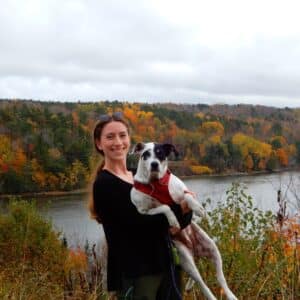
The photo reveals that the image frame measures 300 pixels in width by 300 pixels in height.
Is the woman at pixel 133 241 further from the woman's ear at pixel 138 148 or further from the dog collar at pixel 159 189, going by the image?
the woman's ear at pixel 138 148

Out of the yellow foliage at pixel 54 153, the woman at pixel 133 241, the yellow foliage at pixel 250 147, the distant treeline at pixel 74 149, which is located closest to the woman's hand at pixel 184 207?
the woman at pixel 133 241

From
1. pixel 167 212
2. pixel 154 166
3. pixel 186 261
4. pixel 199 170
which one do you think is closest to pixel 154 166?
pixel 154 166

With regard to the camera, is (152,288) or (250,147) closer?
(152,288)

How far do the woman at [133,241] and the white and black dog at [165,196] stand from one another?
0.05 meters

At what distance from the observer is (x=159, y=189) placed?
2707mm

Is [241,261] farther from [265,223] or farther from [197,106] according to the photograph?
[197,106]

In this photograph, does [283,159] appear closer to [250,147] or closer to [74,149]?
[250,147]

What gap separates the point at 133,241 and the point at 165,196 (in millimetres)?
288

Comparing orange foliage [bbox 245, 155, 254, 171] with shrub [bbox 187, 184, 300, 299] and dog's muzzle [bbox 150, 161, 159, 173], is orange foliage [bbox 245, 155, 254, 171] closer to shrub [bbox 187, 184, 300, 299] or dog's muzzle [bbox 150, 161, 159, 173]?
shrub [bbox 187, 184, 300, 299]

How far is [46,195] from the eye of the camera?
46.3 m

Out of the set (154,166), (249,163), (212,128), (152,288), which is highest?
(154,166)

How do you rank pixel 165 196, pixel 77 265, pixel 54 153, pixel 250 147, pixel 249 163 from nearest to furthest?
pixel 165 196, pixel 77 265, pixel 54 153, pixel 249 163, pixel 250 147

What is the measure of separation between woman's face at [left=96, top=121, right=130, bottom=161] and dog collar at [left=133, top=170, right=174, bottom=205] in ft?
0.76

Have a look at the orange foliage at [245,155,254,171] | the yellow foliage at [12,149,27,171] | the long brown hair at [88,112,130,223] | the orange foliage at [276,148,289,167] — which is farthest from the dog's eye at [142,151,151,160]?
the orange foliage at [245,155,254,171]
